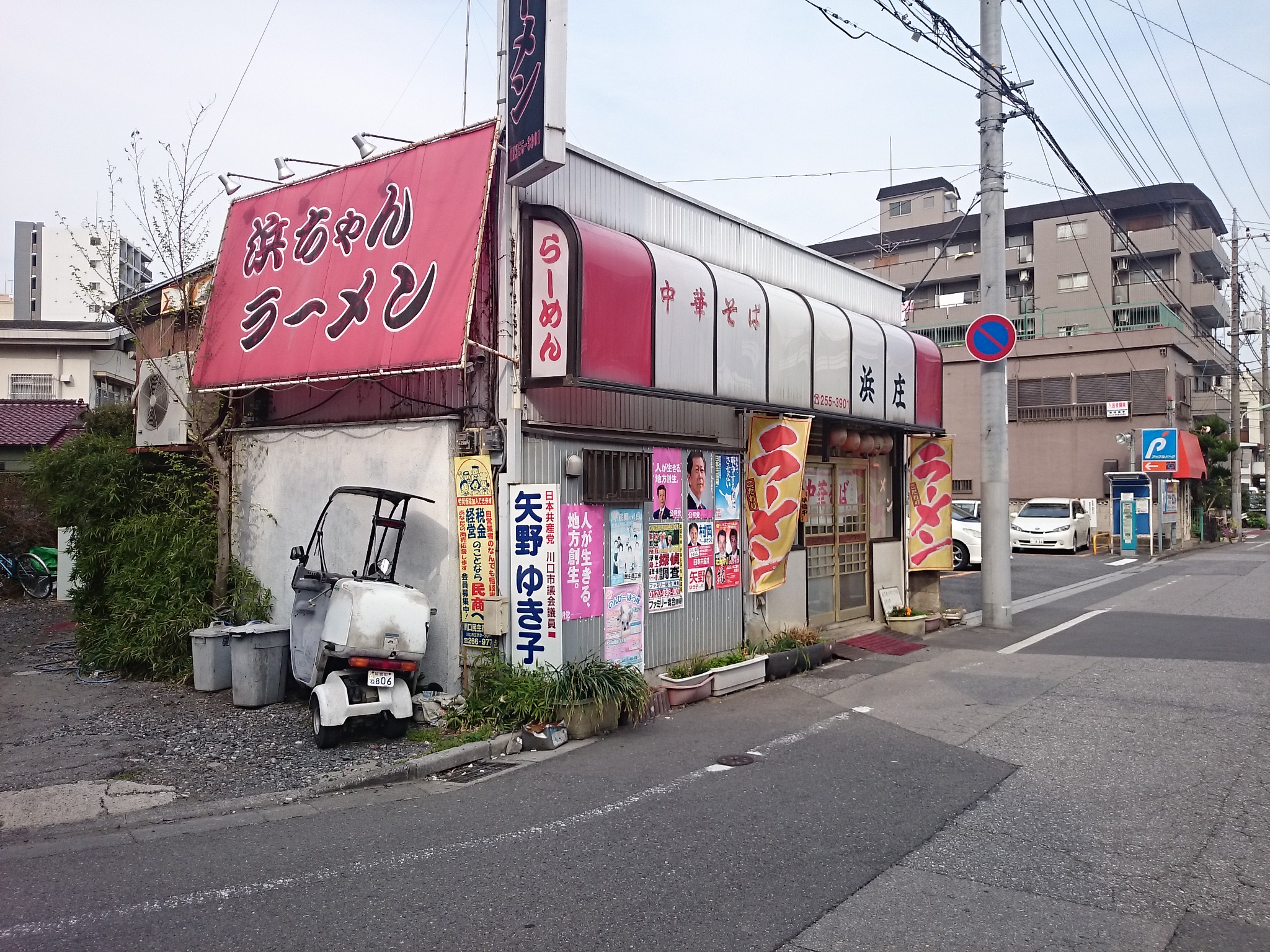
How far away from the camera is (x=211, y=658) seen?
32.1ft

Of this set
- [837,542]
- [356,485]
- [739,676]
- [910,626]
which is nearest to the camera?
[356,485]

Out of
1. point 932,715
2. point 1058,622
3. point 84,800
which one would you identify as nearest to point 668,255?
point 932,715

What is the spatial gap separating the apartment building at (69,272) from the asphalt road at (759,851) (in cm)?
848

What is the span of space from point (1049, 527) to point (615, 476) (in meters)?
26.0

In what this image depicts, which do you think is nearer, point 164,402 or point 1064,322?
point 164,402

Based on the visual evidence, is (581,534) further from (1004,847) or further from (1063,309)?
(1063,309)

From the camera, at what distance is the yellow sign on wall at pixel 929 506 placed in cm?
1531

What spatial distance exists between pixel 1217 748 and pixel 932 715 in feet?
7.71

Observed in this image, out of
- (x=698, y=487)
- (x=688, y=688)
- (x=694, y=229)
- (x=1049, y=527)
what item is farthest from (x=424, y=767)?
(x=1049, y=527)

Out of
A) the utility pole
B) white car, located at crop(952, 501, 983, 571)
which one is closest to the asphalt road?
white car, located at crop(952, 501, 983, 571)

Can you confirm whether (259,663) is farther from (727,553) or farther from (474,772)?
(727,553)

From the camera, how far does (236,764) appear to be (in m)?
7.34

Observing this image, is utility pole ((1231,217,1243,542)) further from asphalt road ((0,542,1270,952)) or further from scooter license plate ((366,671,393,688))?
scooter license plate ((366,671,393,688))

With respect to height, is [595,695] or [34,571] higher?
[34,571]
